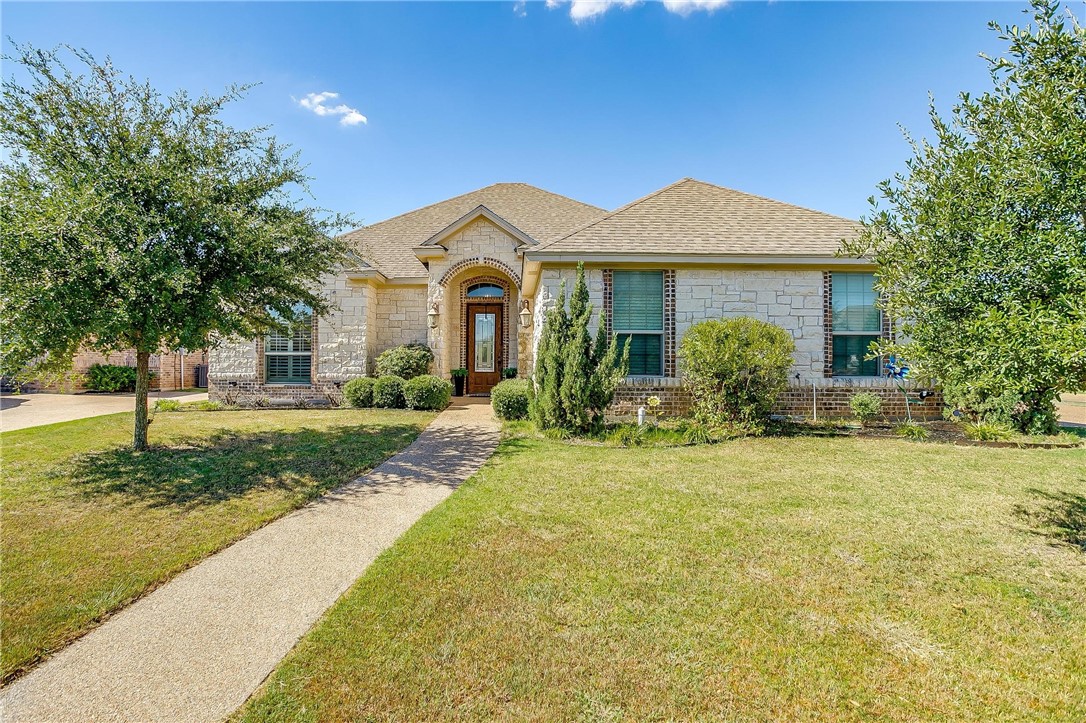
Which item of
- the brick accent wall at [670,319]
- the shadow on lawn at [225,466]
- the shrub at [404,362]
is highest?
the brick accent wall at [670,319]

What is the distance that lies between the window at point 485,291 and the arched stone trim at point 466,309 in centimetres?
10

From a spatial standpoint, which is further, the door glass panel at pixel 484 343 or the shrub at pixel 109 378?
the shrub at pixel 109 378

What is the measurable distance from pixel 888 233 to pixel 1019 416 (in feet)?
22.1

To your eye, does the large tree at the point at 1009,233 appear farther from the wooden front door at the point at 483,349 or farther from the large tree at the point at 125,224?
the wooden front door at the point at 483,349

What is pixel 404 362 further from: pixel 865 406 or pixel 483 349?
pixel 865 406

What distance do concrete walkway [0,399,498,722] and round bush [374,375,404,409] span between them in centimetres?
731

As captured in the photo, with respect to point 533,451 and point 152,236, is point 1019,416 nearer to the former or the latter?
point 533,451

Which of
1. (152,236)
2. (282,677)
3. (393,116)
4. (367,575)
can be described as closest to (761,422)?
(367,575)

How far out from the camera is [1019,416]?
852 centimetres

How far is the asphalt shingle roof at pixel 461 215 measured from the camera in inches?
586

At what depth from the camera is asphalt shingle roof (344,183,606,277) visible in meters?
14.9

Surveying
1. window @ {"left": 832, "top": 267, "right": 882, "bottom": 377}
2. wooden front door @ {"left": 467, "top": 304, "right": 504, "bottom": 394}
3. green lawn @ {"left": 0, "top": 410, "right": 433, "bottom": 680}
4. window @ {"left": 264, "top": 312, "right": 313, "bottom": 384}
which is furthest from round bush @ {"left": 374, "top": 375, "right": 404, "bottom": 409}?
window @ {"left": 832, "top": 267, "right": 882, "bottom": 377}

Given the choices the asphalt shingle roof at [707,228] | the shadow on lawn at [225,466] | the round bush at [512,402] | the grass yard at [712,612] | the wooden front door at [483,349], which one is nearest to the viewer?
the grass yard at [712,612]

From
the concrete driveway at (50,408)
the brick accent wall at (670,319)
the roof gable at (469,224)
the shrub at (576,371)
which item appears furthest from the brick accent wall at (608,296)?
the concrete driveway at (50,408)
